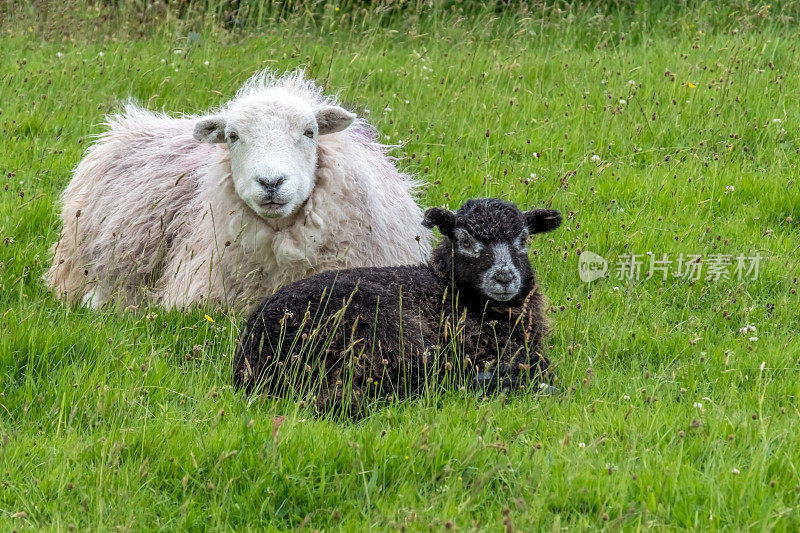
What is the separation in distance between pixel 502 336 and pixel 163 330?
1857 mm

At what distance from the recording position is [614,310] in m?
6.09

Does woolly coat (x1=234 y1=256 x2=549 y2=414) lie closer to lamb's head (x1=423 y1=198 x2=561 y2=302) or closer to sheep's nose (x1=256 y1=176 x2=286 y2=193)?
lamb's head (x1=423 y1=198 x2=561 y2=302)

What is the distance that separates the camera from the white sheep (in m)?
6.03


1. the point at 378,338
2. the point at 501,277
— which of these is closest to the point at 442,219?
the point at 501,277

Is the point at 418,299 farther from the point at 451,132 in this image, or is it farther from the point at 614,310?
the point at 451,132

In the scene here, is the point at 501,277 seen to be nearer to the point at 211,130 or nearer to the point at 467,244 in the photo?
the point at 467,244

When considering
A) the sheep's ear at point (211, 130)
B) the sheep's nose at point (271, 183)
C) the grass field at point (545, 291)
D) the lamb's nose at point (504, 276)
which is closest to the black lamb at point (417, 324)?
the lamb's nose at point (504, 276)

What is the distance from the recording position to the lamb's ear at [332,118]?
20.7ft

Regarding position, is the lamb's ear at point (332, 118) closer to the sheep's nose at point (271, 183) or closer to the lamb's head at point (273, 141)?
the lamb's head at point (273, 141)

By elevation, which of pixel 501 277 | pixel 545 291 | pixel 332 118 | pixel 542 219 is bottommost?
pixel 545 291

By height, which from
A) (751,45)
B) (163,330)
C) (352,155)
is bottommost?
(163,330)

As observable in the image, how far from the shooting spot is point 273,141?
19.5 feet

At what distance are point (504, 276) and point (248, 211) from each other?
1903mm

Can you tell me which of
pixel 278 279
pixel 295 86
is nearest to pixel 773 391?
pixel 278 279
